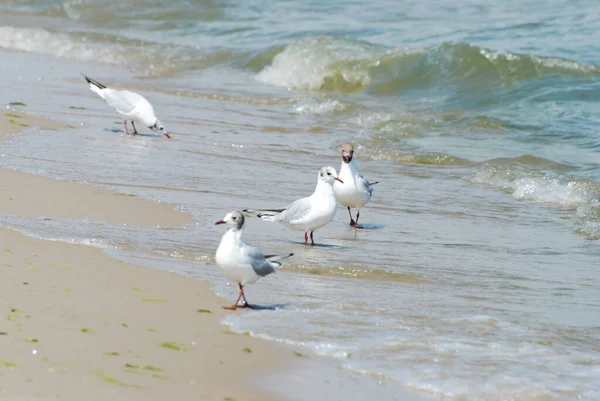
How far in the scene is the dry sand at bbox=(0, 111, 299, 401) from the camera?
3.90 m

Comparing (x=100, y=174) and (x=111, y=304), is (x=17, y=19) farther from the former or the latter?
(x=111, y=304)

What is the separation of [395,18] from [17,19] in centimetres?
849

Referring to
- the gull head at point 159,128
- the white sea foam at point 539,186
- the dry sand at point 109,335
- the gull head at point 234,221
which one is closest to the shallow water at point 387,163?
the white sea foam at point 539,186

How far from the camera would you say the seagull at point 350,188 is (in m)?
7.64

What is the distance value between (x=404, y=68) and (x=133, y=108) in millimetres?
6476

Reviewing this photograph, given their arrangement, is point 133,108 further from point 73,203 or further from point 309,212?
point 309,212

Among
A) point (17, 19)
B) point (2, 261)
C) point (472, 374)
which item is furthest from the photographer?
point (17, 19)

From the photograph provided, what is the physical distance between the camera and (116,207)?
705 centimetres

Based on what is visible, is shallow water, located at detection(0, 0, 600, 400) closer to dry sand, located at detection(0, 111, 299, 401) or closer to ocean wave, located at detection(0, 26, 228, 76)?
ocean wave, located at detection(0, 26, 228, 76)

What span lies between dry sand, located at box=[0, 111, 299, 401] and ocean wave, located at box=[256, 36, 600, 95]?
10760 mm

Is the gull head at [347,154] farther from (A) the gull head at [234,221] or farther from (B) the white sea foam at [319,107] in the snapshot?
(B) the white sea foam at [319,107]

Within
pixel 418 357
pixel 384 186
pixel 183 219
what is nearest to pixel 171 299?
pixel 418 357


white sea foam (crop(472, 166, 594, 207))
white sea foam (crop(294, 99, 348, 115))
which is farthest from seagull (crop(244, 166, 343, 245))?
white sea foam (crop(294, 99, 348, 115))

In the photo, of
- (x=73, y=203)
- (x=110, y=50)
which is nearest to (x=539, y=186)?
(x=73, y=203)
